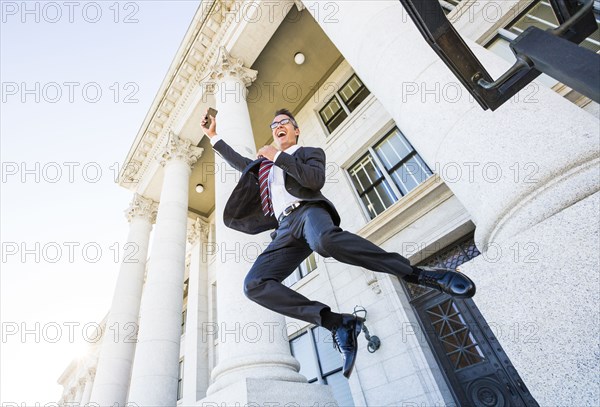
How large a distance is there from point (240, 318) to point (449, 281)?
13.1 ft

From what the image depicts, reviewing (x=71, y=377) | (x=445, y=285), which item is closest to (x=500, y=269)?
(x=445, y=285)

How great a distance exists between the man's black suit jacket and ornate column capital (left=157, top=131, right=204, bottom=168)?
10.3 meters

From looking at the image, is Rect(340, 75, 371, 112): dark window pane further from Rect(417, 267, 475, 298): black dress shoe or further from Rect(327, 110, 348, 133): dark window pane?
Rect(417, 267, 475, 298): black dress shoe

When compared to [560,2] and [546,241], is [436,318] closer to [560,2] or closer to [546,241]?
[546,241]

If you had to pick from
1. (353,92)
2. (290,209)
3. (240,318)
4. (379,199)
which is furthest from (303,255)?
(353,92)

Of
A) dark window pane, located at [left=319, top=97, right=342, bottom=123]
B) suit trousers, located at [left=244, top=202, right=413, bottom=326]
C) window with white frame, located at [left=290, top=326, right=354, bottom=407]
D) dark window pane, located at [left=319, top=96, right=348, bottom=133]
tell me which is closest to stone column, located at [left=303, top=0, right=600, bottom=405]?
suit trousers, located at [left=244, top=202, right=413, bottom=326]

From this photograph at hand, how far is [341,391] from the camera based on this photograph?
9.01 metres

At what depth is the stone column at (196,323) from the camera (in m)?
13.3

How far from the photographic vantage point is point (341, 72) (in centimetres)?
1339

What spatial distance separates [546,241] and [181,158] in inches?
502

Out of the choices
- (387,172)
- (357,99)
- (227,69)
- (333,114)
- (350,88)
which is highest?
(350,88)

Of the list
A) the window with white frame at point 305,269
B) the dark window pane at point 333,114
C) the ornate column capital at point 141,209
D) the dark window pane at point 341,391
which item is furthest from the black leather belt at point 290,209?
the ornate column capital at point 141,209

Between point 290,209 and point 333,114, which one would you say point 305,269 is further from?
point 290,209

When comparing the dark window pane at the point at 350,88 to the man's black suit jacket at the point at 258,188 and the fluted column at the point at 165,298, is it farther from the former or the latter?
the man's black suit jacket at the point at 258,188
